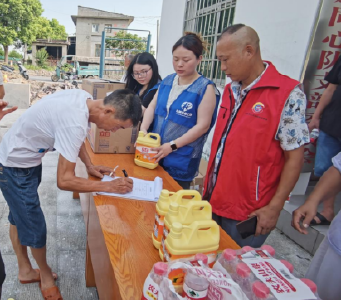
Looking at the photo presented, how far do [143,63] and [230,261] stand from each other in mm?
2030

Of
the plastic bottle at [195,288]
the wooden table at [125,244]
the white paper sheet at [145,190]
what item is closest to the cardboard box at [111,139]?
the white paper sheet at [145,190]

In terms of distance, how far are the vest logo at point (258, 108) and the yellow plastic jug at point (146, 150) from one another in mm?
773

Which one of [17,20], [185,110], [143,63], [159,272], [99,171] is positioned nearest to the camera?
[159,272]

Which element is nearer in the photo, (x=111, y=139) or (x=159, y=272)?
(x=159, y=272)

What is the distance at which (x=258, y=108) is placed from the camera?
50.5 inches

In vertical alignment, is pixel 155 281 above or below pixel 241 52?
below

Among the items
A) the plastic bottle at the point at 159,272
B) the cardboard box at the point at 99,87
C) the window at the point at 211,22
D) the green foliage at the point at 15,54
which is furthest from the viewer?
the green foliage at the point at 15,54

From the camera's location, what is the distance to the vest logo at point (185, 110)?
1841 mm

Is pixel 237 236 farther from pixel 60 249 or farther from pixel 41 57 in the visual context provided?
pixel 41 57

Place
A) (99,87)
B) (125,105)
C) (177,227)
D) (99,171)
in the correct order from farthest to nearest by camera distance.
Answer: (99,87) < (99,171) < (125,105) < (177,227)

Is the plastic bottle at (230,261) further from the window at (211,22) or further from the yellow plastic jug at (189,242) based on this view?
the window at (211,22)

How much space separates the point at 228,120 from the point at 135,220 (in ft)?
2.37

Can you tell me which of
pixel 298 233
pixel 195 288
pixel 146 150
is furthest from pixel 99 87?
pixel 298 233

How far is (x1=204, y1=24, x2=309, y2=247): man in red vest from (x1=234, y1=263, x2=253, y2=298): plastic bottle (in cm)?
67
